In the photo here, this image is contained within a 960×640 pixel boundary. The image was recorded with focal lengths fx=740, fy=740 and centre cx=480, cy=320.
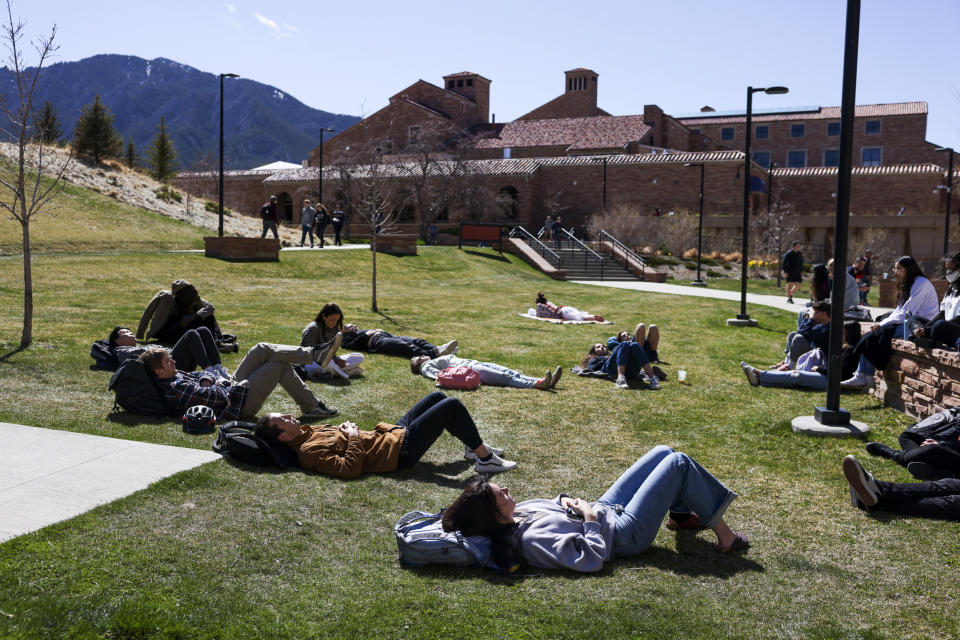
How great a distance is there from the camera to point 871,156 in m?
68.4

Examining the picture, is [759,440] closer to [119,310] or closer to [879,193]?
[119,310]

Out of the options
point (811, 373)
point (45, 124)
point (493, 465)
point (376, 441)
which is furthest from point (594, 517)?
point (45, 124)

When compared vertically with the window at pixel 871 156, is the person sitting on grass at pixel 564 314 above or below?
below

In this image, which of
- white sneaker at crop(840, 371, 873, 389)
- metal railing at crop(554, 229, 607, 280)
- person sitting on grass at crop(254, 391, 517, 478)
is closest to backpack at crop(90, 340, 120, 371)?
person sitting on grass at crop(254, 391, 517, 478)

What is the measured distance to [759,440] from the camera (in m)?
6.99

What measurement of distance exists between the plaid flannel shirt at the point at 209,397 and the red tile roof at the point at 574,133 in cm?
5073

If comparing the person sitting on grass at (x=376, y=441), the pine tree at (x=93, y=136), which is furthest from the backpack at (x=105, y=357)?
the pine tree at (x=93, y=136)

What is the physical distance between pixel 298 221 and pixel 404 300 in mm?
39215

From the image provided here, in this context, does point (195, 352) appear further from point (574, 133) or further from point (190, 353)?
point (574, 133)

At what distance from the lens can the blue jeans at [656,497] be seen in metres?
4.31

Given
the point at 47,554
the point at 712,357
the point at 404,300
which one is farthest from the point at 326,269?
the point at 47,554

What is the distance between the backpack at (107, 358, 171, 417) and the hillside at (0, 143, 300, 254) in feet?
56.1

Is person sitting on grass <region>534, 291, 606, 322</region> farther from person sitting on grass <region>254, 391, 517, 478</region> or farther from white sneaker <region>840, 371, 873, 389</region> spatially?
person sitting on grass <region>254, 391, 517, 478</region>

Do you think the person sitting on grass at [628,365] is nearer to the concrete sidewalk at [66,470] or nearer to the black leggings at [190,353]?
the black leggings at [190,353]
